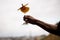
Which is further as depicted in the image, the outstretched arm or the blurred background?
the blurred background

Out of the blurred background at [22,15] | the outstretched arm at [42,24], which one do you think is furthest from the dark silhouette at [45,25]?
the blurred background at [22,15]

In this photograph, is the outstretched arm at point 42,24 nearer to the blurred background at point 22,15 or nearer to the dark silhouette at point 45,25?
the dark silhouette at point 45,25

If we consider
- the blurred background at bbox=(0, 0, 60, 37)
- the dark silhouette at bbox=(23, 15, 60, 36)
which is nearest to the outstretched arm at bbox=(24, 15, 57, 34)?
the dark silhouette at bbox=(23, 15, 60, 36)

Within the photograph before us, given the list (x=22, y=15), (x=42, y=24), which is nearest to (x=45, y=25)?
(x=42, y=24)

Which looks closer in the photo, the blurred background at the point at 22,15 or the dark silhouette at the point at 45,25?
the dark silhouette at the point at 45,25

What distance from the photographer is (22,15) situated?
1.62 metres

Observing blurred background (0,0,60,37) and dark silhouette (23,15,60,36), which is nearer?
dark silhouette (23,15,60,36)

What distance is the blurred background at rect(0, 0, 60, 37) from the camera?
1631mm

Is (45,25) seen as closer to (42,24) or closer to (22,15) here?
(42,24)

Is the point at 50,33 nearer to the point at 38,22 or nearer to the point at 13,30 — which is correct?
the point at 38,22

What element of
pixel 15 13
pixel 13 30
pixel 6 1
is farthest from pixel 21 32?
pixel 6 1

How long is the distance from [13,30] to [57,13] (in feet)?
1.31

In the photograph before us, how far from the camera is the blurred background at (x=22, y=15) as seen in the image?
163cm

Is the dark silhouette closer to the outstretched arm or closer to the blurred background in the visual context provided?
the outstretched arm
